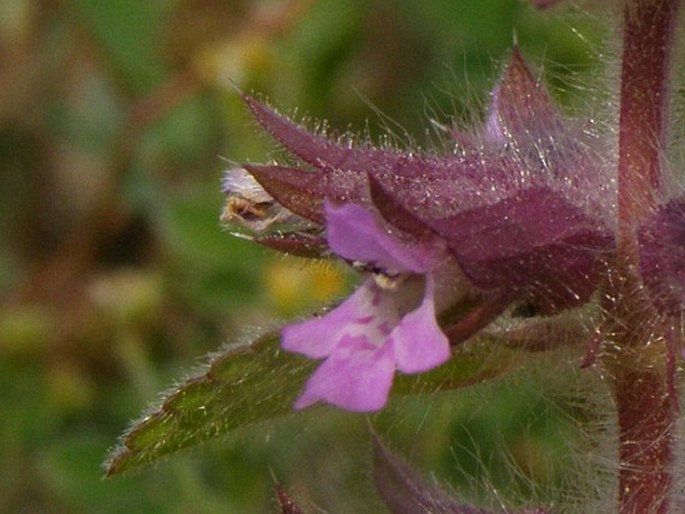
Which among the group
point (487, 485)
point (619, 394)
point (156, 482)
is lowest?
point (156, 482)

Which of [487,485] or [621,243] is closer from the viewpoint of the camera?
[621,243]

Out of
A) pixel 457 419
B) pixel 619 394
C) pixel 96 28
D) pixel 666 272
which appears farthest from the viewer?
pixel 96 28

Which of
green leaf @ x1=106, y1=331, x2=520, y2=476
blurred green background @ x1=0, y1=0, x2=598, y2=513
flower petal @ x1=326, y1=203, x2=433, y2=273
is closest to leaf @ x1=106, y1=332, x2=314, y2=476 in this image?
green leaf @ x1=106, y1=331, x2=520, y2=476

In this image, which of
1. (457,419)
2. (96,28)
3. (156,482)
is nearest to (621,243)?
(457,419)

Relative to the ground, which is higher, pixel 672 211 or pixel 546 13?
pixel 546 13

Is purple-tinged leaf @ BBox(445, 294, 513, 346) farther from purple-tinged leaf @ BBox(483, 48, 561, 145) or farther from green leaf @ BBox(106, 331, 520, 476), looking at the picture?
purple-tinged leaf @ BBox(483, 48, 561, 145)

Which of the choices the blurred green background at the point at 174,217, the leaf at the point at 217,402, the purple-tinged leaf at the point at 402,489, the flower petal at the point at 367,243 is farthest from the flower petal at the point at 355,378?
the blurred green background at the point at 174,217

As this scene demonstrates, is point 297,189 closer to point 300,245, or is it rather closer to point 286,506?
point 300,245

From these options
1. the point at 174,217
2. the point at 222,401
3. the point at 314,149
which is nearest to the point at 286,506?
the point at 222,401

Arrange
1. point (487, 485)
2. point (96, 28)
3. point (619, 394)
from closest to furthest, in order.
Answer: point (619, 394)
point (487, 485)
point (96, 28)

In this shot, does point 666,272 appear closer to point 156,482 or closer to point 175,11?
point 156,482
